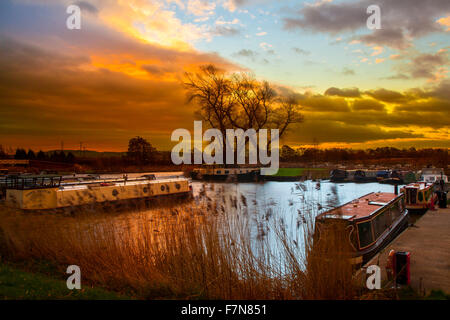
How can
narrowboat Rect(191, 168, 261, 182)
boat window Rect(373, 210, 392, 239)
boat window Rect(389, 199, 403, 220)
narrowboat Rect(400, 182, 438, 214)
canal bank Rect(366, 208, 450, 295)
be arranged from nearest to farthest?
canal bank Rect(366, 208, 450, 295)
boat window Rect(373, 210, 392, 239)
boat window Rect(389, 199, 403, 220)
narrowboat Rect(400, 182, 438, 214)
narrowboat Rect(191, 168, 261, 182)

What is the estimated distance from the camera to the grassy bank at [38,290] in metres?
4.84

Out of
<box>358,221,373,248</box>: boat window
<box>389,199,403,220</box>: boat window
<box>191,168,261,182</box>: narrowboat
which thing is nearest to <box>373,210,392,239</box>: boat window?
<box>358,221,373,248</box>: boat window

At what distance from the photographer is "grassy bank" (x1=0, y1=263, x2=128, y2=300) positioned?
484 cm

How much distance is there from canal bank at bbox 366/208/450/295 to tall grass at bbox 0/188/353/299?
35.7 inches

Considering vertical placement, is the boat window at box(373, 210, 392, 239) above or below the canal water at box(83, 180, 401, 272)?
below

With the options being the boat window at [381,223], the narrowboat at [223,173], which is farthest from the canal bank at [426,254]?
the narrowboat at [223,173]

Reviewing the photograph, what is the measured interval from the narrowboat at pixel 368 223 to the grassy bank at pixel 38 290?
3.75 metres

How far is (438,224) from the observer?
12.0 metres

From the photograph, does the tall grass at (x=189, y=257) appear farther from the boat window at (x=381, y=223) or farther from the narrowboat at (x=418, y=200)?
the narrowboat at (x=418, y=200)

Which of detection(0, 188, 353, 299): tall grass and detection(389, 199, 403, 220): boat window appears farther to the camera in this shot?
detection(389, 199, 403, 220): boat window

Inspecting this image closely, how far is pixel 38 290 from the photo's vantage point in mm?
5113

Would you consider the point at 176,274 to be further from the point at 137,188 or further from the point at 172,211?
the point at 137,188

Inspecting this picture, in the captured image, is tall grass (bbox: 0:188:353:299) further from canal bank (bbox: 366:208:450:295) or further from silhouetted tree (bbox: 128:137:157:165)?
silhouetted tree (bbox: 128:137:157:165)
